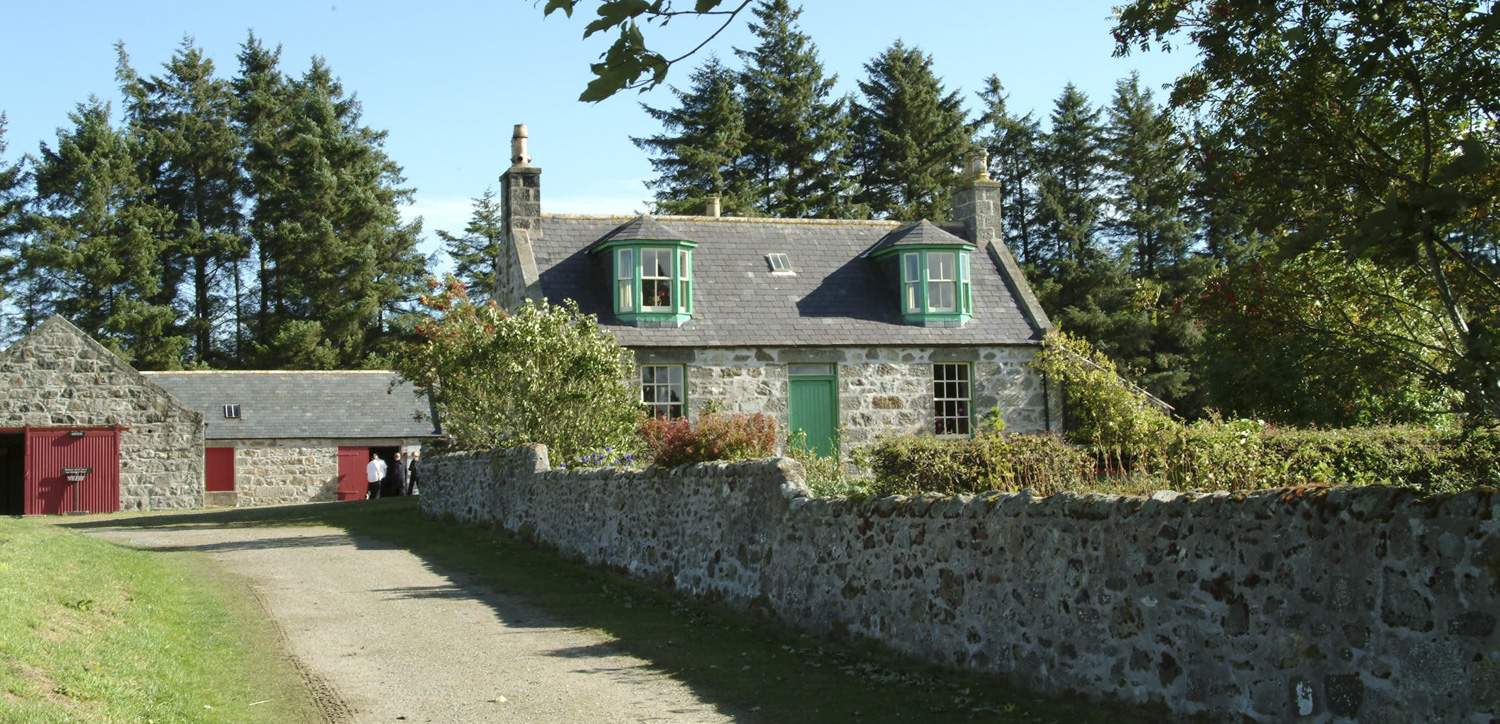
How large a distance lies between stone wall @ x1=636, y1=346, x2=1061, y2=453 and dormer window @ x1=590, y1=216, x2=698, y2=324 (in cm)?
81

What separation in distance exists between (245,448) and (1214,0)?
1179 inches

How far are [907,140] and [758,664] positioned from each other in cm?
3842

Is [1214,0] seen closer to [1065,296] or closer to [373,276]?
[1065,296]

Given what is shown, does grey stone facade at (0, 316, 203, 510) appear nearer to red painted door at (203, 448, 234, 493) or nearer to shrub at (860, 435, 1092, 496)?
red painted door at (203, 448, 234, 493)

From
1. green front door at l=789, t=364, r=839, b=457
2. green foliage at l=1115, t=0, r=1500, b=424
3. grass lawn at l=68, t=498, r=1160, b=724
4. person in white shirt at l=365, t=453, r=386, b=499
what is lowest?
grass lawn at l=68, t=498, r=1160, b=724

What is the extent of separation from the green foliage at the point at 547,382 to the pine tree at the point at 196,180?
100ft

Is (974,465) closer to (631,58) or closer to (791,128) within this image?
(631,58)

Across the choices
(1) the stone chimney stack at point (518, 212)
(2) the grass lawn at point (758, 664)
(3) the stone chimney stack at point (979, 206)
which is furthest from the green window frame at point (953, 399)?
(2) the grass lawn at point (758, 664)

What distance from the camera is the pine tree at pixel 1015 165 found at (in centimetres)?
4681

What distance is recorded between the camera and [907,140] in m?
45.2

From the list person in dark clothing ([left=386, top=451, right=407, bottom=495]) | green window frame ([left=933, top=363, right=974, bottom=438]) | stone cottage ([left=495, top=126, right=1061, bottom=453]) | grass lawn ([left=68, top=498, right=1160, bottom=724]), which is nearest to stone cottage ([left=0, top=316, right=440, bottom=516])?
person in dark clothing ([left=386, top=451, right=407, bottom=495])

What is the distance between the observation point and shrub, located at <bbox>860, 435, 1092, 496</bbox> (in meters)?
13.9

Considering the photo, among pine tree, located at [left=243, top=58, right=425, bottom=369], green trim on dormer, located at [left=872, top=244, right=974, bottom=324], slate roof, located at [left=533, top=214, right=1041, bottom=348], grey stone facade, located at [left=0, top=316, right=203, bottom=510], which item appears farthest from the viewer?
pine tree, located at [left=243, top=58, right=425, bottom=369]

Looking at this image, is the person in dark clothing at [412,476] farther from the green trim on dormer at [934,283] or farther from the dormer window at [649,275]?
the green trim on dormer at [934,283]
